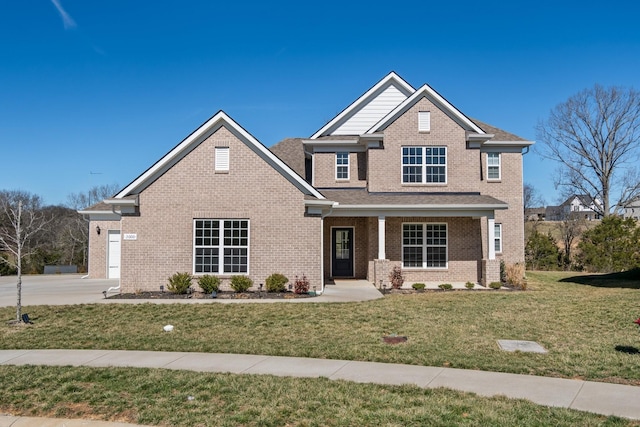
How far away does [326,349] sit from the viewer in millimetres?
10352

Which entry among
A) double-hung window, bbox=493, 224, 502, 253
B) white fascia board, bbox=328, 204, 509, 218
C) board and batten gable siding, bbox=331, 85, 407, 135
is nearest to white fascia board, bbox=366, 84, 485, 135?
board and batten gable siding, bbox=331, 85, 407, 135

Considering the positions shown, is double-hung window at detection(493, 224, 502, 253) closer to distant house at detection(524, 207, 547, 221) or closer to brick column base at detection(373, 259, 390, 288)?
brick column base at detection(373, 259, 390, 288)

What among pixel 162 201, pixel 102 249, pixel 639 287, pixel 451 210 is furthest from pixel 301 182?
pixel 639 287

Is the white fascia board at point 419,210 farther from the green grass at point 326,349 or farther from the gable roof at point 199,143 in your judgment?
the green grass at point 326,349

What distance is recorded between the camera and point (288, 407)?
6906 mm

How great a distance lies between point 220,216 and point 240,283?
8.20ft

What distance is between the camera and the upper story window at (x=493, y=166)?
1004 inches

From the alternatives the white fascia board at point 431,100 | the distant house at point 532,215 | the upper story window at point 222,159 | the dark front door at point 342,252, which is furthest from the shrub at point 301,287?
the distant house at point 532,215

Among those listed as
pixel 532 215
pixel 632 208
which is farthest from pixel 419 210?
pixel 532 215

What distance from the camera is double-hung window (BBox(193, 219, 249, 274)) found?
19.2 m

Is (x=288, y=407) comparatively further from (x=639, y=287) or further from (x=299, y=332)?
(x=639, y=287)

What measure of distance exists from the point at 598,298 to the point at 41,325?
53.4 feet

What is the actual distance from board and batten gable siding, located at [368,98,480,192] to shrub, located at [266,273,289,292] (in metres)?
6.75

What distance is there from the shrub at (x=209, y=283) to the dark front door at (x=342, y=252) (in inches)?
285
